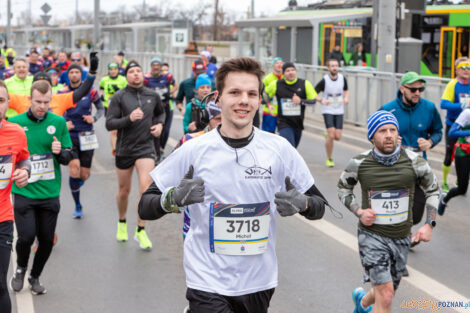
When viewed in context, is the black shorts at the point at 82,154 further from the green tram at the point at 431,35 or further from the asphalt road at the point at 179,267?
the green tram at the point at 431,35

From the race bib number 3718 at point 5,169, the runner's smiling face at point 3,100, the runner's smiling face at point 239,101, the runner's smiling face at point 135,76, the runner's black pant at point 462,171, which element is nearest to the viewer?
the runner's smiling face at point 239,101

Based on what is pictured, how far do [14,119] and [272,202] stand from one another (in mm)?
3589

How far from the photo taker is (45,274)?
6.93 m

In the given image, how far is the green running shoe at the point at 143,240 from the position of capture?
7723 millimetres

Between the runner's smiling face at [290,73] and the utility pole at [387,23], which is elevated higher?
the utility pole at [387,23]

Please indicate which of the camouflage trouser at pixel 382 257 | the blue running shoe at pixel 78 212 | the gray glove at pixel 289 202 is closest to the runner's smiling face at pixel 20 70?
the blue running shoe at pixel 78 212

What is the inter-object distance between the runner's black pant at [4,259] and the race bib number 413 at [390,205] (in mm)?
2550

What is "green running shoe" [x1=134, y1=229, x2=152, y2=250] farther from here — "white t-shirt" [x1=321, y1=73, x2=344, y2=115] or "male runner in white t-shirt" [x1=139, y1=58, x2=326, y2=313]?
"white t-shirt" [x1=321, y1=73, x2=344, y2=115]

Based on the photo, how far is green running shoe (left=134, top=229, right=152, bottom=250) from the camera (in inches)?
304

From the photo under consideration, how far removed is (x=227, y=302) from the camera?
141 inches

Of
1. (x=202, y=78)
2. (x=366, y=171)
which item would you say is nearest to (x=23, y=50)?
(x=202, y=78)

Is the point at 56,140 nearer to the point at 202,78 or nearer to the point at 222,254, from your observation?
the point at 202,78

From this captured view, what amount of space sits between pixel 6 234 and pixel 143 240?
2.90m

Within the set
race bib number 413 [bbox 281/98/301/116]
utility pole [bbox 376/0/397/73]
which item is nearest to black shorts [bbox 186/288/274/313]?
race bib number 413 [bbox 281/98/301/116]
